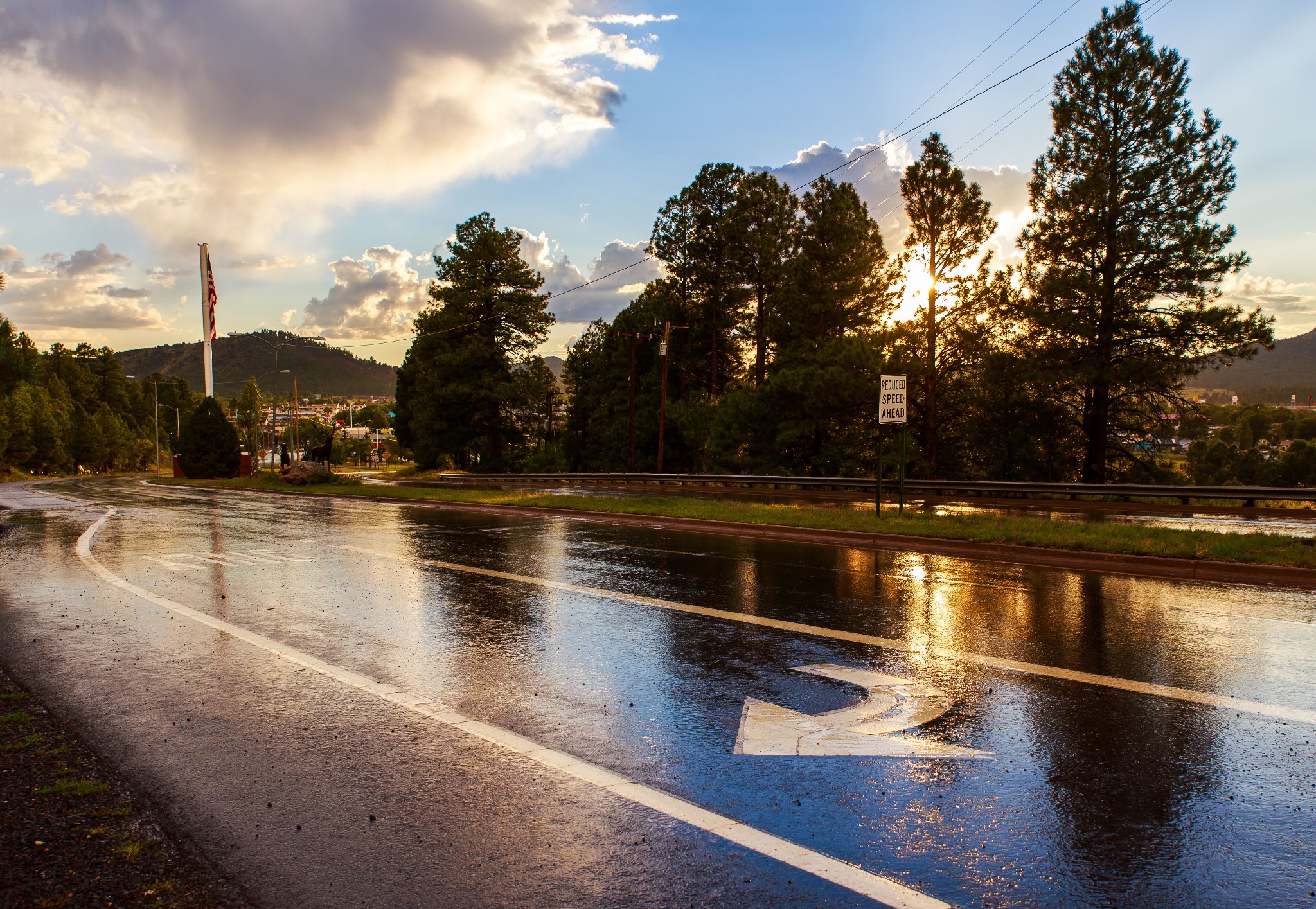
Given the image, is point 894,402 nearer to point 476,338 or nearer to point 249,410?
point 476,338

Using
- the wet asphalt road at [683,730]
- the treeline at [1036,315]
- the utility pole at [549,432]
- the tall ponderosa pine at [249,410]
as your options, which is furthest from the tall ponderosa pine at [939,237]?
the tall ponderosa pine at [249,410]

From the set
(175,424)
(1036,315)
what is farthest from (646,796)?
(175,424)

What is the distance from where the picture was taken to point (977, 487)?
89.4 feet

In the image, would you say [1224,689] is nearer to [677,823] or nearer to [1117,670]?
[1117,670]

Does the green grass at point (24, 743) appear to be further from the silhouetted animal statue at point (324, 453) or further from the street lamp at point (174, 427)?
the street lamp at point (174, 427)

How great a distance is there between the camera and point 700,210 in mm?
56000

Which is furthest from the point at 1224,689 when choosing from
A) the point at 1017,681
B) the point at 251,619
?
the point at 251,619

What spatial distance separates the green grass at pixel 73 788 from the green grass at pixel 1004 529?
1252 cm

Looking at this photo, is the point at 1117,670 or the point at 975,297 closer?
the point at 1117,670

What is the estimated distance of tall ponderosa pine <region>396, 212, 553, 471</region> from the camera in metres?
57.0

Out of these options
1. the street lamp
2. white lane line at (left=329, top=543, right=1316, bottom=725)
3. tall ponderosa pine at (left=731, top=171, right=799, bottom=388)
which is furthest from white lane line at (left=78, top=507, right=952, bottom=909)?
the street lamp

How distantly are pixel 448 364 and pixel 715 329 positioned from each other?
1872 centimetres

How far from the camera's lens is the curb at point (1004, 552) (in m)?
10.8

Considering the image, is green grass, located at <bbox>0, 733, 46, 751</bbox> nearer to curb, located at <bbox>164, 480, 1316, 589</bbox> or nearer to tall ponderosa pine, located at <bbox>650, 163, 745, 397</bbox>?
curb, located at <bbox>164, 480, 1316, 589</bbox>
